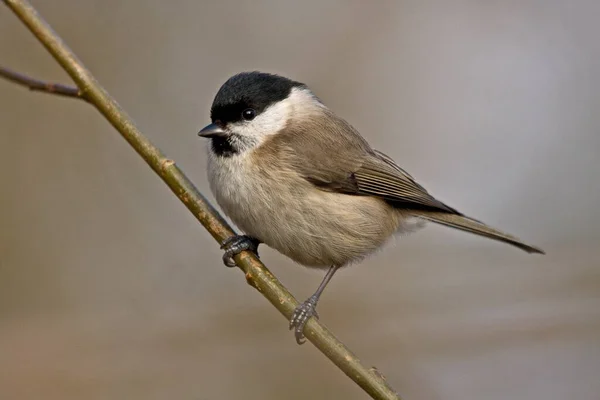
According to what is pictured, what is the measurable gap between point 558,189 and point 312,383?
2670mm

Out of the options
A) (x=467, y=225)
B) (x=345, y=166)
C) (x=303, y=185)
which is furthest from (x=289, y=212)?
(x=467, y=225)

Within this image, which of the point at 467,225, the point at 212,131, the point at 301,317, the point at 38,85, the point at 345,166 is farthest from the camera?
the point at 467,225

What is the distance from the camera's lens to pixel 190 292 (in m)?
4.99

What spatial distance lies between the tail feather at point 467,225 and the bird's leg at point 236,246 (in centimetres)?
104

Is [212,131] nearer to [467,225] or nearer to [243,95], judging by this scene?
[243,95]

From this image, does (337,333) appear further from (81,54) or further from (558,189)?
(81,54)

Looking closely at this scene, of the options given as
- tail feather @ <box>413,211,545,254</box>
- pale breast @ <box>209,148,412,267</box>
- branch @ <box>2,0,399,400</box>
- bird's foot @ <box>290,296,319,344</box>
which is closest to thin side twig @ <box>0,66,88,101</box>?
branch @ <box>2,0,399,400</box>

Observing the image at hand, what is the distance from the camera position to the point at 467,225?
3.70 m

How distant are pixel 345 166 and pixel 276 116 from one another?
43 centimetres

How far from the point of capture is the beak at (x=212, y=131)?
314cm

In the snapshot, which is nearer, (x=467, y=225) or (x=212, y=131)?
(x=212, y=131)

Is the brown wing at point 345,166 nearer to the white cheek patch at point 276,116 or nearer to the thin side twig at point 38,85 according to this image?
the white cheek patch at point 276,116

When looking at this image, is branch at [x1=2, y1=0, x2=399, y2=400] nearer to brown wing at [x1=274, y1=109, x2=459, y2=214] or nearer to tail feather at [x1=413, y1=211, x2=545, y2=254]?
brown wing at [x1=274, y1=109, x2=459, y2=214]

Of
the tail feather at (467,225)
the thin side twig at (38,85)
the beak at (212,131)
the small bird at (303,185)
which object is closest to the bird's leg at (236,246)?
the small bird at (303,185)
